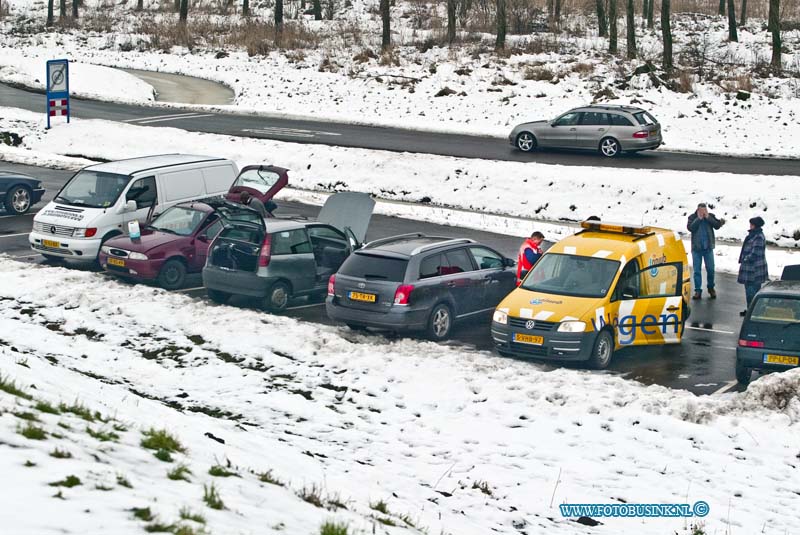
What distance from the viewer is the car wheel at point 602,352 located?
1558 centimetres

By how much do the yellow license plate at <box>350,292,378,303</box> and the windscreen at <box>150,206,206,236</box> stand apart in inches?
184

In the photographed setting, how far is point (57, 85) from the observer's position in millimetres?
37812

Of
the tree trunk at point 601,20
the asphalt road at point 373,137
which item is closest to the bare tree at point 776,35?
the tree trunk at point 601,20

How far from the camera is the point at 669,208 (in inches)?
1109

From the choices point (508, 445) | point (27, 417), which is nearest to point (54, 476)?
point (27, 417)

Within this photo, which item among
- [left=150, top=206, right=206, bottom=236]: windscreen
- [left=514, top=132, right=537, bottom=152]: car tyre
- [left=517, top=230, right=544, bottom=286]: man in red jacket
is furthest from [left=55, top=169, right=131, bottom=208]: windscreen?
[left=514, top=132, right=537, bottom=152]: car tyre

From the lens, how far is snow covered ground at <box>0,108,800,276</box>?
2728 centimetres

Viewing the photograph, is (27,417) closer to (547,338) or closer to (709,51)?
(547,338)

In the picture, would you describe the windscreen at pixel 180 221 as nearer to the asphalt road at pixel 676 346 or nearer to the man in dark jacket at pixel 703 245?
the asphalt road at pixel 676 346

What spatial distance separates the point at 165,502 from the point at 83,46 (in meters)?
64.9

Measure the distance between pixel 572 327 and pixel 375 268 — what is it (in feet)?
11.2

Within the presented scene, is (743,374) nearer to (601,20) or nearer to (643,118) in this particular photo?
(643,118)

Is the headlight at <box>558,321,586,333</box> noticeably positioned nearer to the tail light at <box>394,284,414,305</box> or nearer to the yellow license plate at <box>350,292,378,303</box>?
the tail light at <box>394,284,414,305</box>

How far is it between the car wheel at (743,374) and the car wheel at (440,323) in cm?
468
